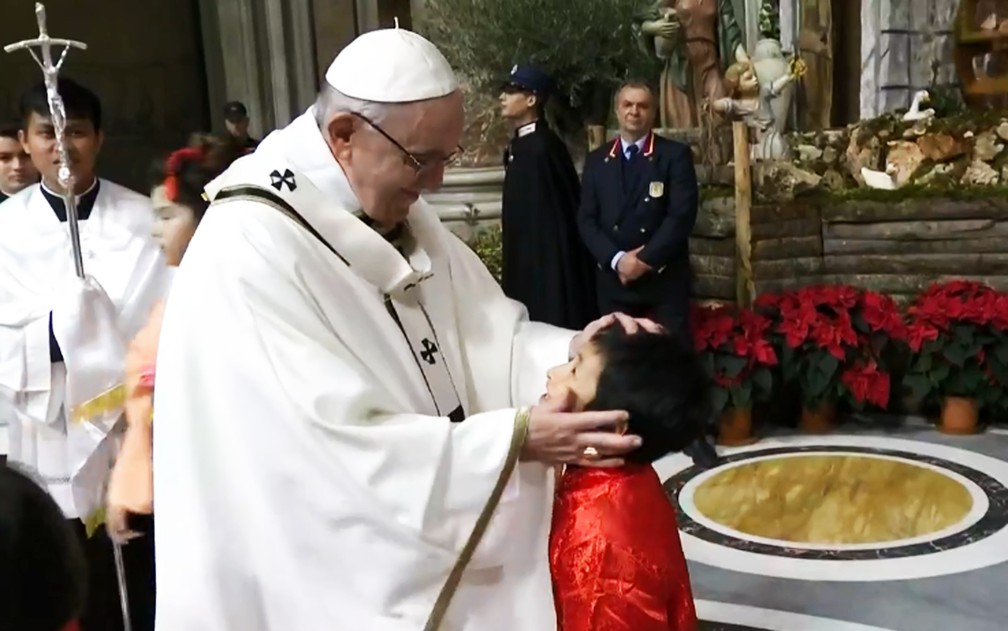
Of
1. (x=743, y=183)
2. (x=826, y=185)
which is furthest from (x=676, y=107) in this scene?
(x=743, y=183)

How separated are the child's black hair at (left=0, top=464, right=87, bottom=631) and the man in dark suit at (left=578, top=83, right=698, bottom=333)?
3907mm

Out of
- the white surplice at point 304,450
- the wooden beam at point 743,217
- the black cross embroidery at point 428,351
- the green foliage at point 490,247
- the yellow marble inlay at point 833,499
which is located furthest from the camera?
the green foliage at point 490,247

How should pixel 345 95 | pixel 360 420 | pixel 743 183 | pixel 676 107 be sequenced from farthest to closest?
1. pixel 676 107
2. pixel 743 183
3. pixel 345 95
4. pixel 360 420

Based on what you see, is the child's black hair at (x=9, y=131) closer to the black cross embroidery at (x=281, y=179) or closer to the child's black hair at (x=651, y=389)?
the black cross embroidery at (x=281, y=179)

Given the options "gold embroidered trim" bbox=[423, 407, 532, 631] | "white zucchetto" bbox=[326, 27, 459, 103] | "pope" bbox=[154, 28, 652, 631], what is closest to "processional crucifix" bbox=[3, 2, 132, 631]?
"pope" bbox=[154, 28, 652, 631]

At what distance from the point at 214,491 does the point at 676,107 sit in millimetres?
6001

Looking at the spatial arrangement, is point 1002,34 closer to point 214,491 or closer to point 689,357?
point 689,357

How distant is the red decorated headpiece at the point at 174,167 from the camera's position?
89.2 inches

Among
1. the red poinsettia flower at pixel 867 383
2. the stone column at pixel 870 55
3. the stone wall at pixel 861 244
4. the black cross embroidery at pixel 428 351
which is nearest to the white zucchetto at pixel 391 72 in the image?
the black cross embroidery at pixel 428 351

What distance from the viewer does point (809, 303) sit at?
16.0ft

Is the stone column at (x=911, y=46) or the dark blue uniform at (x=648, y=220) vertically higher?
the stone column at (x=911, y=46)

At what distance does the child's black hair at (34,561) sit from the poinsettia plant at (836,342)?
14.1ft

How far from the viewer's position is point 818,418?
4.94 m

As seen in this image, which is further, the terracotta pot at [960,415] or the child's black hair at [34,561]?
the terracotta pot at [960,415]
